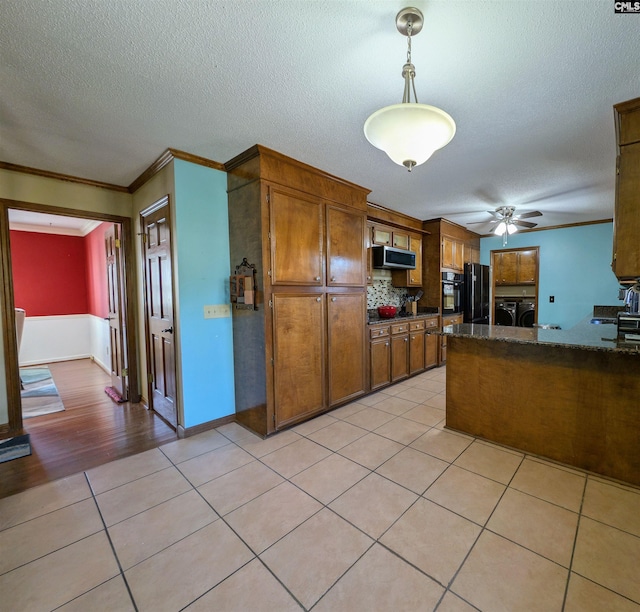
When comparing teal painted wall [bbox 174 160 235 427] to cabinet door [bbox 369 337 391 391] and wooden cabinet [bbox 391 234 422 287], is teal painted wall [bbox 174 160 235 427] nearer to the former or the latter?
cabinet door [bbox 369 337 391 391]

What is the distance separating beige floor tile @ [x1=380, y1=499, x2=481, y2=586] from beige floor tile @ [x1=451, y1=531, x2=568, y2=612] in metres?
0.05

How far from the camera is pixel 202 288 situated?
2688 millimetres

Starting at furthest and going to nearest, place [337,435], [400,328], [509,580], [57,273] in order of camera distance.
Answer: [57,273]
[400,328]
[337,435]
[509,580]

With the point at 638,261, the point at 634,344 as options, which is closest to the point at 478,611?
the point at 634,344

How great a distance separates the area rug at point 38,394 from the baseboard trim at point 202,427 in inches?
69.6

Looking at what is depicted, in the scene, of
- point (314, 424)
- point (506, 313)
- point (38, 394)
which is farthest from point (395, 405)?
point (506, 313)

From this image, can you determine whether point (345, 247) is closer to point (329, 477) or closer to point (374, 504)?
point (329, 477)

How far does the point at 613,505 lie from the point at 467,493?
793 millimetres

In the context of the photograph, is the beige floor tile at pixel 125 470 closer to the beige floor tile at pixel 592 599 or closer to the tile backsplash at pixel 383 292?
the beige floor tile at pixel 592 599

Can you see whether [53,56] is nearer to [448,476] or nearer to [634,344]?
[448,476]

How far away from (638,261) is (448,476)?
1765 millimetres

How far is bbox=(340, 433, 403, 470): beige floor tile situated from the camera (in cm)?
224

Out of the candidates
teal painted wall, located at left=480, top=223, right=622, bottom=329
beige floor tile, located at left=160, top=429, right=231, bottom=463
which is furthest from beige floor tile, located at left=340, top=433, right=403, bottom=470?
teal painted wall, located at left=480, top=223, right=622, bottom=329

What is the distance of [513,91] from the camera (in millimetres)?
1760
